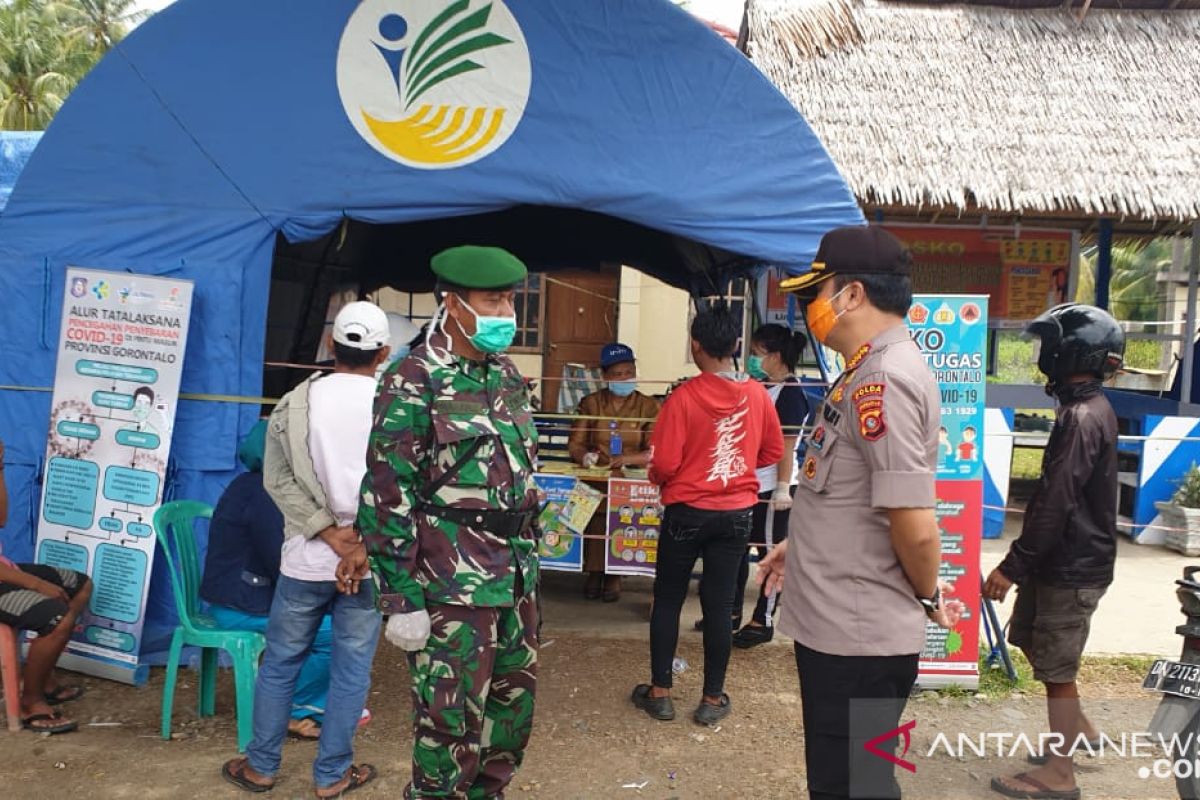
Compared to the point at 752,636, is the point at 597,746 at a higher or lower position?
lower

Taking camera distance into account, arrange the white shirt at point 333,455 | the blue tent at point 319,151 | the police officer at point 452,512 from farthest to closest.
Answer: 1. the blue tent at point 319,151
2. the white shirt at point 333,455
3. the police officer at point 452,512

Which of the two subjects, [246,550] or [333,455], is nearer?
[333,455]

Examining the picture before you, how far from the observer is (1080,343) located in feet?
11.1

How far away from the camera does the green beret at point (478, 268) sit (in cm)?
268

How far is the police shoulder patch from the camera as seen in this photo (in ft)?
6.72

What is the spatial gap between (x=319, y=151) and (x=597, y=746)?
319 centimetres

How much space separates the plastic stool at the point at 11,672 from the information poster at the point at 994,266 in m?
8.23

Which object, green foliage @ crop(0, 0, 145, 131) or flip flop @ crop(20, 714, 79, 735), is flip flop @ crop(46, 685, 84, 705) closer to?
flip flop @ crop(20, 714, 79, 735)

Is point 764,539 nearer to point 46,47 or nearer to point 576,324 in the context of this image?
point 576,324

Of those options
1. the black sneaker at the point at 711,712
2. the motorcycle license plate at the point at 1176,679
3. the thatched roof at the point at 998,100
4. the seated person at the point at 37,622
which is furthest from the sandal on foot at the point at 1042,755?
the thatched roof at the point at 998,100

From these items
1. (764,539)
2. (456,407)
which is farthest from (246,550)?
(764,539)

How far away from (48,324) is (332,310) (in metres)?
2.45

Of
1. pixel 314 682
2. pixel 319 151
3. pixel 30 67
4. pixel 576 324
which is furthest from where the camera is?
pixel 30 67

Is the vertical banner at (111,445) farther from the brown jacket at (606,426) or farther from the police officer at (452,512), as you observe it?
the brown jacket at (606,426)
